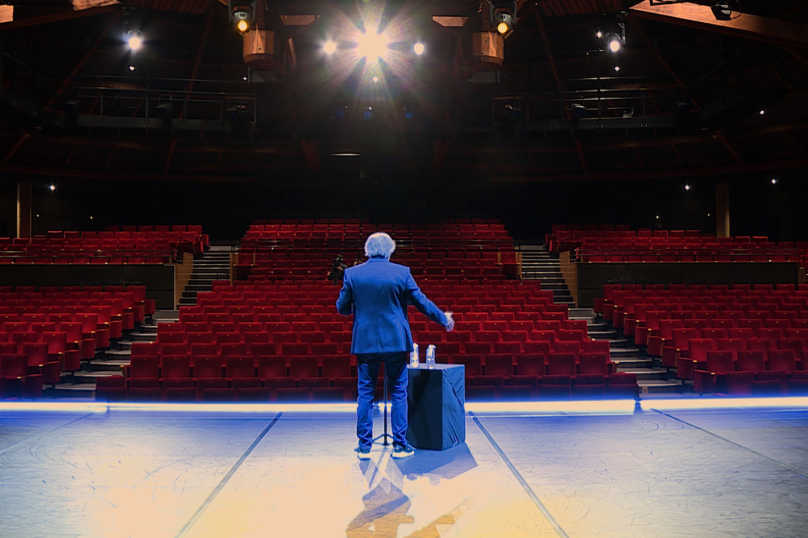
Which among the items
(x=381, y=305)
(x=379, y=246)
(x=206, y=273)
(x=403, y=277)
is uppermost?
(x=379, y=246)

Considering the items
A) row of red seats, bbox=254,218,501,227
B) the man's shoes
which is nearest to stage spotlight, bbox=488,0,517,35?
the man's shoes

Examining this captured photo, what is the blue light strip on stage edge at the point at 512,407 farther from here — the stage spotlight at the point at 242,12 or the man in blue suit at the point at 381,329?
the stage spotlight at the point at 242,12

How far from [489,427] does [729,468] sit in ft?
4.87

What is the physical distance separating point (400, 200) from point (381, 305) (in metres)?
15.0

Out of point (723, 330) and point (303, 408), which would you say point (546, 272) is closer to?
point (723, 330)

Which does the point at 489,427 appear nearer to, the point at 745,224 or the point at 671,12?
the point at 671,12

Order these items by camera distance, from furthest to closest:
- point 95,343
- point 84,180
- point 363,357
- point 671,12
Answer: point 84,180
point 671,12
point 95,343
point 363,357

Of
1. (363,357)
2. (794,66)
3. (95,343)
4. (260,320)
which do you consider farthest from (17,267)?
(794,66)

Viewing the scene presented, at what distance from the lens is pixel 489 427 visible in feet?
13.3

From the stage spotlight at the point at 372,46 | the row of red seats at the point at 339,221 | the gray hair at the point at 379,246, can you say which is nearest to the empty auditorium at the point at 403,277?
the gray hair at the point at 379,246

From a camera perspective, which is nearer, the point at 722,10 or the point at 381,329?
the point at 381,329

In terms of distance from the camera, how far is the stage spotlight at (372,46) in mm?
9102

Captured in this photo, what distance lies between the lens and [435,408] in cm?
346

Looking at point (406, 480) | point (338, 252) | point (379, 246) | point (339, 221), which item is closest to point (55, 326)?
point (338, 252)
